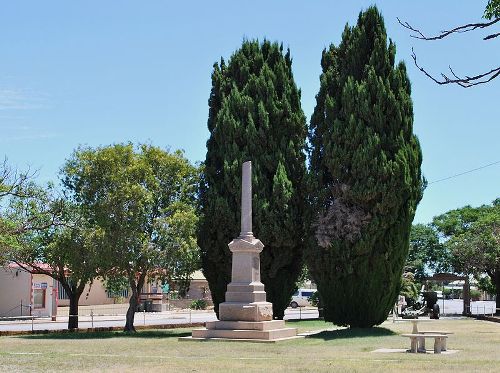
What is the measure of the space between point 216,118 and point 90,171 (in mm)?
5463

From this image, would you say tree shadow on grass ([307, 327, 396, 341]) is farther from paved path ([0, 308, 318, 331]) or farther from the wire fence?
the wire fence

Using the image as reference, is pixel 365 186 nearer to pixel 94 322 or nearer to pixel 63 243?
pixel 63 243

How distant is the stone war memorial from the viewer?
910 inches

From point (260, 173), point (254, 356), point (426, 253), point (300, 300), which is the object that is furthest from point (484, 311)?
point (254, 356)

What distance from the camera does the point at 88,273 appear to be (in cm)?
2905

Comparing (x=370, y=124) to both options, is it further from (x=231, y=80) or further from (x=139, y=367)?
(x=139, y=367)

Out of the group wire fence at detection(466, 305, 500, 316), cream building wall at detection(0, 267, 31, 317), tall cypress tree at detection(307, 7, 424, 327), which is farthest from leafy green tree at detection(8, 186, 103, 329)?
wire fence at detection(466, 305, 500, 316)

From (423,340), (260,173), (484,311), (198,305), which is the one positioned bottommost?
(198,305)

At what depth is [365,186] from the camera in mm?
26438

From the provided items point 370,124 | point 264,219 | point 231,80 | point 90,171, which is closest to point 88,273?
point 90,171

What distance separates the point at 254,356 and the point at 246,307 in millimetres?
6022

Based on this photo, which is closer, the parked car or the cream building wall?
the cream building wall

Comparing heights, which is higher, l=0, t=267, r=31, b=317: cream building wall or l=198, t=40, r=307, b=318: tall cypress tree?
l=198, t=40, r=307, b=318: tall cypress tree

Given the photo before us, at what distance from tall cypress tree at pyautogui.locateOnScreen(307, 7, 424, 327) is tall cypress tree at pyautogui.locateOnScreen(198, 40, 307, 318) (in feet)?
5.30
